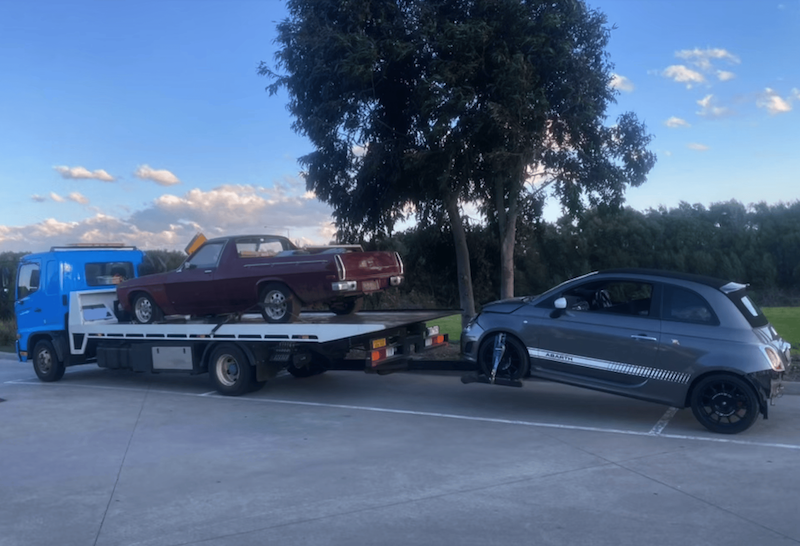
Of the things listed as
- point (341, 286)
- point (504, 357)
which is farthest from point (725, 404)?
point (341, 286)

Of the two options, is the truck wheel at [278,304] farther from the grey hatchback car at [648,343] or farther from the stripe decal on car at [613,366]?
the stripe decal on car at [613,366]

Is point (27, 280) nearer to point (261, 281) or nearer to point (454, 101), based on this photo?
point (261, 281)

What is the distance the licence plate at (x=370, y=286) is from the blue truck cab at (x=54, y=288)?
18.5 feet

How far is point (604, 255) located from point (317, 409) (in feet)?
52.7

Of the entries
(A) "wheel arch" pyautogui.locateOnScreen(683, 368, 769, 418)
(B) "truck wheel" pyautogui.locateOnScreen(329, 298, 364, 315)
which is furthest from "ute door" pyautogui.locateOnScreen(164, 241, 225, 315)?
(A) "wheel arch" pyautogui.locateOnScreen(683, 368, 769, 418)

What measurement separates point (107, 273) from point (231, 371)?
4.06 meters

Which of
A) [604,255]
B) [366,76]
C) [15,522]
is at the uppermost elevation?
[366,76]

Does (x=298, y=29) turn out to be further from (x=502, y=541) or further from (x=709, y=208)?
(x=709, y=208)

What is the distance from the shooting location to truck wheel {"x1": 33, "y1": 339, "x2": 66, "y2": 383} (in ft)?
44.9

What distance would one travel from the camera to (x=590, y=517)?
569 centimetres

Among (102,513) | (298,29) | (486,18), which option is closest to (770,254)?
(486,18)

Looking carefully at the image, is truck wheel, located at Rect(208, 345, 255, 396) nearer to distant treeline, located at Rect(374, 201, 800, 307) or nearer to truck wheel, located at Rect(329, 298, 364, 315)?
truck wheel, located at Rect(329, 298, 364, 315)

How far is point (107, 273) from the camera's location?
14.1 m

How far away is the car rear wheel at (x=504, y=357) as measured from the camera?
375 inches
